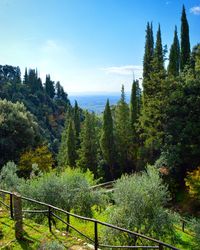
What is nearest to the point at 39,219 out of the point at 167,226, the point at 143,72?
the point at 167,226

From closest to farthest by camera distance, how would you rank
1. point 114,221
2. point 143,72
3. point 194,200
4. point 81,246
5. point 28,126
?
point 81,246, point 114,221, point 194,200, point 28,126, point 143,72

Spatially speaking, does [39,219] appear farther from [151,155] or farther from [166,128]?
[151,155]

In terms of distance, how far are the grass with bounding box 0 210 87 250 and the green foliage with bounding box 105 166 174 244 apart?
240 inches

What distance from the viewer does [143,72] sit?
49000 mm

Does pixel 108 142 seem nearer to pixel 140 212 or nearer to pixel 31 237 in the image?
pixel 140 212

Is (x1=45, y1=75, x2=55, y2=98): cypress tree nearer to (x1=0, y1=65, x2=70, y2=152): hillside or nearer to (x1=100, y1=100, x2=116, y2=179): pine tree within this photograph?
(x1=0, y1=65, x2=70, y2=152): hillside

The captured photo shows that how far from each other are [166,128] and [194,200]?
24.9 ft

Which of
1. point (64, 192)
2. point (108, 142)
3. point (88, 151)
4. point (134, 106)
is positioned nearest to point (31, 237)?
point (64, 192)

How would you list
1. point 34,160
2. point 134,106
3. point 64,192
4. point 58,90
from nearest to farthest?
point 64,192 → point 34,160 → point 134,106 → point 58,90

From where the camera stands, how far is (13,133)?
36.4 metres

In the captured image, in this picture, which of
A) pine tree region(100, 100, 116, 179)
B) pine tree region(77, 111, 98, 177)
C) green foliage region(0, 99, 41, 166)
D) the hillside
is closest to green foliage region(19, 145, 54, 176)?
green foliage region(0, 99, 41, 166)

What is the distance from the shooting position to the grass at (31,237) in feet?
29.6

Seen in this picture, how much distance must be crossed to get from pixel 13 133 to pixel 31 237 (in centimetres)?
2802

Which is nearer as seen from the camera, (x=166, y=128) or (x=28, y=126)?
(x=166, y=128)
